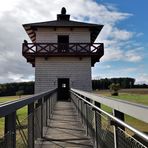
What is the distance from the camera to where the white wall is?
28.2 metres

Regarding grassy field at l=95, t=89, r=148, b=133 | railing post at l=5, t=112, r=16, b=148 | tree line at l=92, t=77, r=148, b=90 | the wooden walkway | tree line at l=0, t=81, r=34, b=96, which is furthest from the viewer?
tree line at l=92, t=77, r=148, b=90

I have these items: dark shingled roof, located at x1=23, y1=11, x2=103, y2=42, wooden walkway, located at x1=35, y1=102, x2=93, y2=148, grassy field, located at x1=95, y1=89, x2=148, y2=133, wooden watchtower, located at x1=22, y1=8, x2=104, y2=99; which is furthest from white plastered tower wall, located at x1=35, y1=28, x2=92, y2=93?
wooden walkway, located at x1=35, y1=102, x2=93, y2=148

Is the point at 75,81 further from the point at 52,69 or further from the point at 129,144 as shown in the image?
the point at 129,144

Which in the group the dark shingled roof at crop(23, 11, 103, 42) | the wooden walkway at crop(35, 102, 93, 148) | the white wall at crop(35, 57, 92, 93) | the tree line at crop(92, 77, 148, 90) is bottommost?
the wooden walkway at crop(35, 102, 93, 148)

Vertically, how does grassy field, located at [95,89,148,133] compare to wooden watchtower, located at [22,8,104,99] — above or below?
below

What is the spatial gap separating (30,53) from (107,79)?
217 ft

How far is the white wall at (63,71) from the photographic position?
28.2 metres

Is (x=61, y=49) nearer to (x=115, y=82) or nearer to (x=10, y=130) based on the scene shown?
(x=10, y=130)

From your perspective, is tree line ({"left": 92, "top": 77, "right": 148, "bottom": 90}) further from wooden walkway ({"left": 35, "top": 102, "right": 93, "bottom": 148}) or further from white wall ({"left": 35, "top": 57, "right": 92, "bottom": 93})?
wooden walkway ({"left": 35, "top": 102, "right": 93, "bottom": 148})

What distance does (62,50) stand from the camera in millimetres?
28031

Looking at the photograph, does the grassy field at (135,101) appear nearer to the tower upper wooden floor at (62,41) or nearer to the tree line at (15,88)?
the tower upper wooden floor at (62,41)

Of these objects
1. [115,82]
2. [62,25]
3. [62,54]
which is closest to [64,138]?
[62,54]

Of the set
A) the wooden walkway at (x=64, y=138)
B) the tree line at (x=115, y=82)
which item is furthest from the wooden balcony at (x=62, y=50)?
the tree line at (x=115, y=82)

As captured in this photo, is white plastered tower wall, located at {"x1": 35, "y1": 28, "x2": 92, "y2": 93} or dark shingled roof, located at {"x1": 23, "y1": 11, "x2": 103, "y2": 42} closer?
white plastered tower wall, located at {"x1": 35, "y1": 28, "x2": 92, "y2": 93}
